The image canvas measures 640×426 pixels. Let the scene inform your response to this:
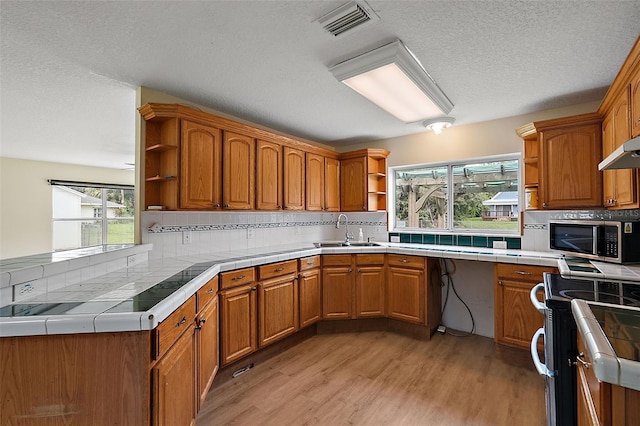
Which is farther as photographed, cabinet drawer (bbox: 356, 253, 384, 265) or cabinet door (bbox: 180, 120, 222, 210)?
cabinet drawer (bbox: 356, 253, 384, 265)

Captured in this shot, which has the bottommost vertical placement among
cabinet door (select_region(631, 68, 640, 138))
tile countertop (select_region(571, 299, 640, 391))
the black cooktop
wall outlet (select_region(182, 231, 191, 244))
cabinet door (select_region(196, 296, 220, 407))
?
cabinet door (select_region(196, 296, 220, 407))

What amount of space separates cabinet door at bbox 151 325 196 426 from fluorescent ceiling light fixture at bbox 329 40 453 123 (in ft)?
6.21

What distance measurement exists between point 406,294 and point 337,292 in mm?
733

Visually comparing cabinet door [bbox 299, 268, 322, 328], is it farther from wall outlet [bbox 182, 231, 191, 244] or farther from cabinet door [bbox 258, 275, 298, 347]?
wall outlet [bbox 182, 231, 191, 244]

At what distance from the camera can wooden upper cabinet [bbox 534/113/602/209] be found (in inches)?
93.4

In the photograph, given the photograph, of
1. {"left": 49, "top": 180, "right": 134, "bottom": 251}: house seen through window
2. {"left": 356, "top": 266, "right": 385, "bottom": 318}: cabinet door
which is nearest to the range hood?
{"left": 356, "top": 266, "right": 385, "bottom": 318}: cabinet door

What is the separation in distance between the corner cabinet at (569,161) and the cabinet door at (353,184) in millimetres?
1802

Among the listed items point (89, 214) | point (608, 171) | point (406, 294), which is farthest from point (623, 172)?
point (89, 214)

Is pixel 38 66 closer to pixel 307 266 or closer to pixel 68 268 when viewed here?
pixel 68 268

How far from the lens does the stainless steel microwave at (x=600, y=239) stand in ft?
6.37

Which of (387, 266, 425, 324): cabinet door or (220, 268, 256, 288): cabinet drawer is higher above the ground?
(220, 268, 256, 288): cabinet drawer

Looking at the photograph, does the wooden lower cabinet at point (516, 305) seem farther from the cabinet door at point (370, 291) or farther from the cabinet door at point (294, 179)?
the cabinet door at point (294, 179)

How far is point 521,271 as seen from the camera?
8.00ft

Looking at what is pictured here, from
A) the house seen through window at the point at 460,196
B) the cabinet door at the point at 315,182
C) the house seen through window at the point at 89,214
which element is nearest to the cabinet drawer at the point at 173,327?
the cabinet door at the point at 315,182
